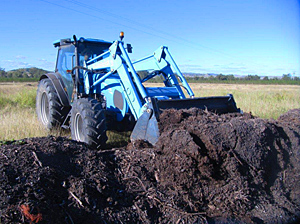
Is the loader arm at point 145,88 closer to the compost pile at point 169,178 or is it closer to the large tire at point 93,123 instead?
the compost pile at point 169,178

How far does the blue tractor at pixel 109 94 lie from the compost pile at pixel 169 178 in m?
0.77

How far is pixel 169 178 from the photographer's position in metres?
3.65

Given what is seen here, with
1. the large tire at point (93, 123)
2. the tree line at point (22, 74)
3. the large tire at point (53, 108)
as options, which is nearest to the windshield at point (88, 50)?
the large tire at point (53, 108)

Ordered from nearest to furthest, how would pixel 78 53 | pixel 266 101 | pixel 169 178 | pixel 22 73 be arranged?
pixel 169 178, pixel 78 53, pixel 266 101, pixel 22 73

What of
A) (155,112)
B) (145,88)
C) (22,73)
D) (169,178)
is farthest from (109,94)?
(22,73)

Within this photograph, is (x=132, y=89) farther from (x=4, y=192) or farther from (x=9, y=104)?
(x=9, y=104)

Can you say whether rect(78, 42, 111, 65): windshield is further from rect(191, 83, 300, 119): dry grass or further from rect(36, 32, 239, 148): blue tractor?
rect(191, 83, 300, 119): dry grass

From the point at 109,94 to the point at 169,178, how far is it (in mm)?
3190

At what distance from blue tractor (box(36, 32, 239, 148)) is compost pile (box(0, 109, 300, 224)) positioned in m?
0.77

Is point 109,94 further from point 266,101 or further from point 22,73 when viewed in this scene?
point 22,73

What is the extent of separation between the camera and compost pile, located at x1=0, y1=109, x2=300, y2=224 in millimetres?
2975

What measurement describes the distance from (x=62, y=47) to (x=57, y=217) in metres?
5.99

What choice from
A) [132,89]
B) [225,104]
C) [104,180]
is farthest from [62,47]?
[104,180]

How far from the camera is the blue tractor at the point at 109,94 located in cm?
497
